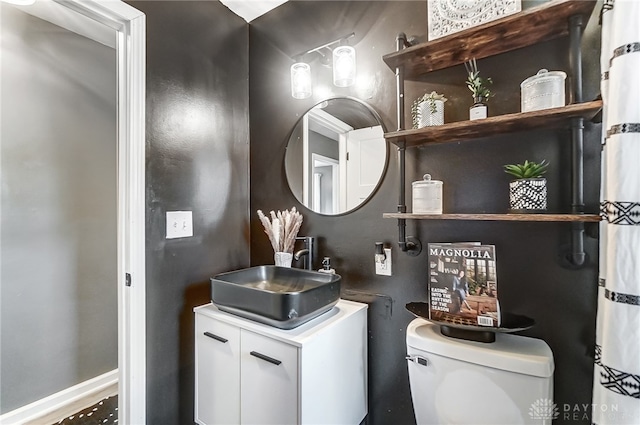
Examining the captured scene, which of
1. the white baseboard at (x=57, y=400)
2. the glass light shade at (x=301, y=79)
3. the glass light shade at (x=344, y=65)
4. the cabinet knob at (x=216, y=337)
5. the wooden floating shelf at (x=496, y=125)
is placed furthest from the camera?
the white baseboard at (x=57, y=400)

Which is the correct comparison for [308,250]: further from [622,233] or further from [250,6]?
[250,6]

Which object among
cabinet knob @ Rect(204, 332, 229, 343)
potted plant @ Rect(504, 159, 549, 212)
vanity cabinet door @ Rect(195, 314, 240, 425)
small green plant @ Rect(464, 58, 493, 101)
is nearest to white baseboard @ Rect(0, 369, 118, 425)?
vanity cabinet door @ Rect(195, 314, 240, 425)

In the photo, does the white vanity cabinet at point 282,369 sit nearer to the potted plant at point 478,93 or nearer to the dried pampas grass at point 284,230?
the dried pampas grass at point 284,230

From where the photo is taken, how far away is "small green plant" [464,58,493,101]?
1.03 m

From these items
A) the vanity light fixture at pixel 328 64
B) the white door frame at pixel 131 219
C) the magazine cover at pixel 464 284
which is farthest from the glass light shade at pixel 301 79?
the magazine cover at pixel 464 284

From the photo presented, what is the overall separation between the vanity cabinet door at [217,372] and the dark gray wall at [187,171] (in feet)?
0.43

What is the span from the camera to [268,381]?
1052 mm

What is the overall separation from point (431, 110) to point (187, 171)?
47.1 inches

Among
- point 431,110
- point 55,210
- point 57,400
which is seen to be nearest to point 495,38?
point 431,110

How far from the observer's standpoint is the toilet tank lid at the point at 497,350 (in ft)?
2.76

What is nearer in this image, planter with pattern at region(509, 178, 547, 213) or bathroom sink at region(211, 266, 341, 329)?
planter with pattern at region(509, 178, 547, 213)

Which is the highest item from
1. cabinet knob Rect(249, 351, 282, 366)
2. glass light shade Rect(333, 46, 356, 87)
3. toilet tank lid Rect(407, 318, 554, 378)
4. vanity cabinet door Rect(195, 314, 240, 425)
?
glass light shade Rect(333, 46, 356, 87)

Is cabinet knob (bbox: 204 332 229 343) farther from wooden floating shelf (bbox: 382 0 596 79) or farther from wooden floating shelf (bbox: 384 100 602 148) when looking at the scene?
wooden floating shelf (bbox: 382 0 596 79)

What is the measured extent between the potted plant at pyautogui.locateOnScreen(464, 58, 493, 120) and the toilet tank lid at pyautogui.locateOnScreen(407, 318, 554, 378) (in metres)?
0.79
